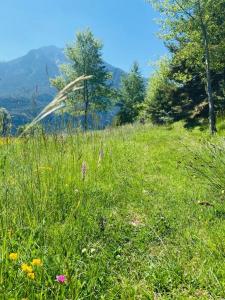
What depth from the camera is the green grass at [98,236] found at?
345 cm

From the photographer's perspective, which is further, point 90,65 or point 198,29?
point 90,65

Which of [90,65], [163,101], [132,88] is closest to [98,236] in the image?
[163,101]

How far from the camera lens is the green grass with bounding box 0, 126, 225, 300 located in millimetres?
3453

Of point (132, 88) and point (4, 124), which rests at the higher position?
point (132, 88)

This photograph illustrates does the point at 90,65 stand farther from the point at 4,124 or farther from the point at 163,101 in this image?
the point at 4,124

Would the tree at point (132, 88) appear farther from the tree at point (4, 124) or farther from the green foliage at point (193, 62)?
the tree at point (4, 124)

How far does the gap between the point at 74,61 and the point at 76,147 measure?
55971 millimetres

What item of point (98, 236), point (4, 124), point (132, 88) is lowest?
point (98, 236)

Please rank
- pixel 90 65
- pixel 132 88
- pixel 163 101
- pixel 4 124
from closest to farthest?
pixel 4 124, pixel 163 101, pixel 90 65, pixel 132 88

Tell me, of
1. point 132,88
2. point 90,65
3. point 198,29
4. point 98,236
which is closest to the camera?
point 98,236

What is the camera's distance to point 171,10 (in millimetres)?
23859

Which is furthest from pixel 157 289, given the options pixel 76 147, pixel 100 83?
pixel 100 83

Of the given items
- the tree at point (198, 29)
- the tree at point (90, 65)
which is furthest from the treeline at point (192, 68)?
the tree at point (90, 65)

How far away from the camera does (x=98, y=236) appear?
4.72 meters
